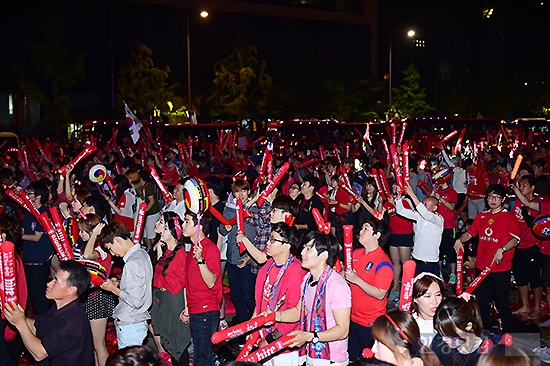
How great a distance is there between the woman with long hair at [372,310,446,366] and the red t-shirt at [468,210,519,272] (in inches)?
174

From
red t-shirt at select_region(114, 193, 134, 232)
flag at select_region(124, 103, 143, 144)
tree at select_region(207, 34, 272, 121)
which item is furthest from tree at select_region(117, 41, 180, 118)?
red t-shirt at select_region(114, 193, 134, 232)

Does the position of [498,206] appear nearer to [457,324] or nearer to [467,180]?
[457,324]

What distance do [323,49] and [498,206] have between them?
52.2 metres

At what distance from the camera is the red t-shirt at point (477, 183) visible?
12883 millimetres

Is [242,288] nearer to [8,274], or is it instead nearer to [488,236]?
[488,236]

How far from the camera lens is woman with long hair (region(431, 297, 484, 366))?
13.4ft

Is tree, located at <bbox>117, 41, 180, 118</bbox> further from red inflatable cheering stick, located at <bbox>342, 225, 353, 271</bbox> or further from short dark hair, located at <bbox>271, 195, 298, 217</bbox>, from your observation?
red inflatable cheering stick, located at <bbox>342, 225, 353, 271</bbox>

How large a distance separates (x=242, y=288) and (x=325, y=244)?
3529 millimetres

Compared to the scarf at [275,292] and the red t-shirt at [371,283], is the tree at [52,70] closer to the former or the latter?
the red t-shirt at [371,283]

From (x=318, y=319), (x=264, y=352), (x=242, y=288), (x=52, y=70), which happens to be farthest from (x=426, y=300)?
(x=52, y=70)

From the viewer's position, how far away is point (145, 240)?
37.7 ft

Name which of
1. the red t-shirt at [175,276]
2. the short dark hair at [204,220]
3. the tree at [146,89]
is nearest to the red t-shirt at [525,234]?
the short dark hair at [204,220]

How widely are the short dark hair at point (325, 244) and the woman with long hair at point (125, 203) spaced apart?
5.77 metres

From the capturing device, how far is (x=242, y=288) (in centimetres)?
842
